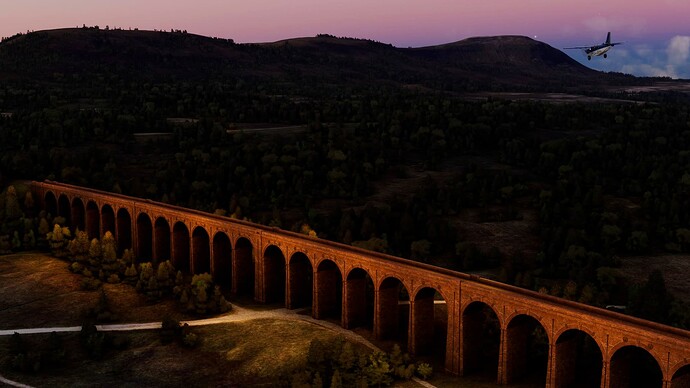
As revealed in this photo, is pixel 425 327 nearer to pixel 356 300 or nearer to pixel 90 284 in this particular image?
pixel 356 300

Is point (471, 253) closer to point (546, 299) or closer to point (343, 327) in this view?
point (343, 327)

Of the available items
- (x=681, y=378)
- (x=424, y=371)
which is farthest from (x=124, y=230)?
(x=681, y=378)

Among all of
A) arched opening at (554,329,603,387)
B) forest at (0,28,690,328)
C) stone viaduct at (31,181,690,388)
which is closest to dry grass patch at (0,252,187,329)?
stone viaduct at (31,181,690,388)

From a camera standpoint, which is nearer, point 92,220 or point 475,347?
point 475,347

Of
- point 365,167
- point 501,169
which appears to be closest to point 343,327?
point 365,167

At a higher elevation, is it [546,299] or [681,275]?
[546,299]

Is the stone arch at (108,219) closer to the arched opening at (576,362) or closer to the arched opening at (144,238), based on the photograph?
the arched opening at (144,238)
